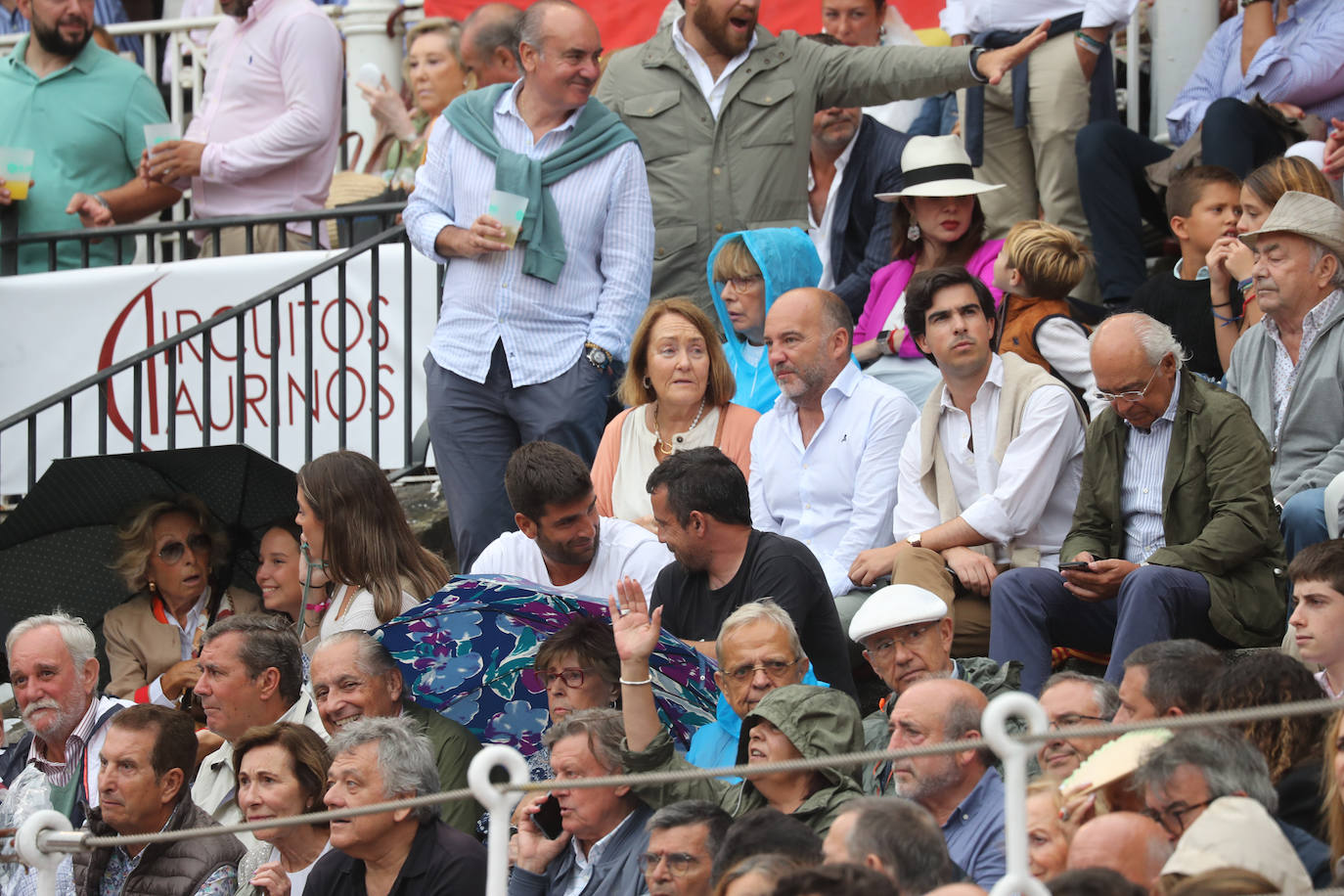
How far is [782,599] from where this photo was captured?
5801 mm

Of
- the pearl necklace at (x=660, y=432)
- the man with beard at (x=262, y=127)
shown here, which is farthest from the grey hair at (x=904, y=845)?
the man with beard at (x=262, y=127)

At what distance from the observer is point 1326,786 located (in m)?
4.27

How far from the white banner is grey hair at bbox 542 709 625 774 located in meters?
3.72

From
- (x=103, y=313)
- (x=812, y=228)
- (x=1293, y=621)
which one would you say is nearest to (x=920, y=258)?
(x=812, y=228)

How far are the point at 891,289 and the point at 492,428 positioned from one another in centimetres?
183

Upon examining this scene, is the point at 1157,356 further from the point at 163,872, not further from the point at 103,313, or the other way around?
the point at 103,313

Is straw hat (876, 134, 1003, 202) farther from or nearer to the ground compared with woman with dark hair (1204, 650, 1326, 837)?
farther from the ground

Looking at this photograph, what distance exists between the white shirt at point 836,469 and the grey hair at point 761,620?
1.45 metres

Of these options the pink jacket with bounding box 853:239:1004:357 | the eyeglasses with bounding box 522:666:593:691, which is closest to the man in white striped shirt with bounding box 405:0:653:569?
the pink jacket with bounding box 853:239:1004:357

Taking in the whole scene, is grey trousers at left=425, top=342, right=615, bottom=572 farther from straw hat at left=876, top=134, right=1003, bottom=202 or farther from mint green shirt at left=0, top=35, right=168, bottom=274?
mint green shirt at left=0, top=35, right=168, bottom=274

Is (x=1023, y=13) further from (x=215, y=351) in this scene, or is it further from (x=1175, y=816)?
(x=1175, y=816)

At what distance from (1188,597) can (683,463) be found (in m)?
1.57

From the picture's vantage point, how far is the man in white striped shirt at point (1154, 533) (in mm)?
5930

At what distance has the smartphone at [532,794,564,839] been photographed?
5375mm
